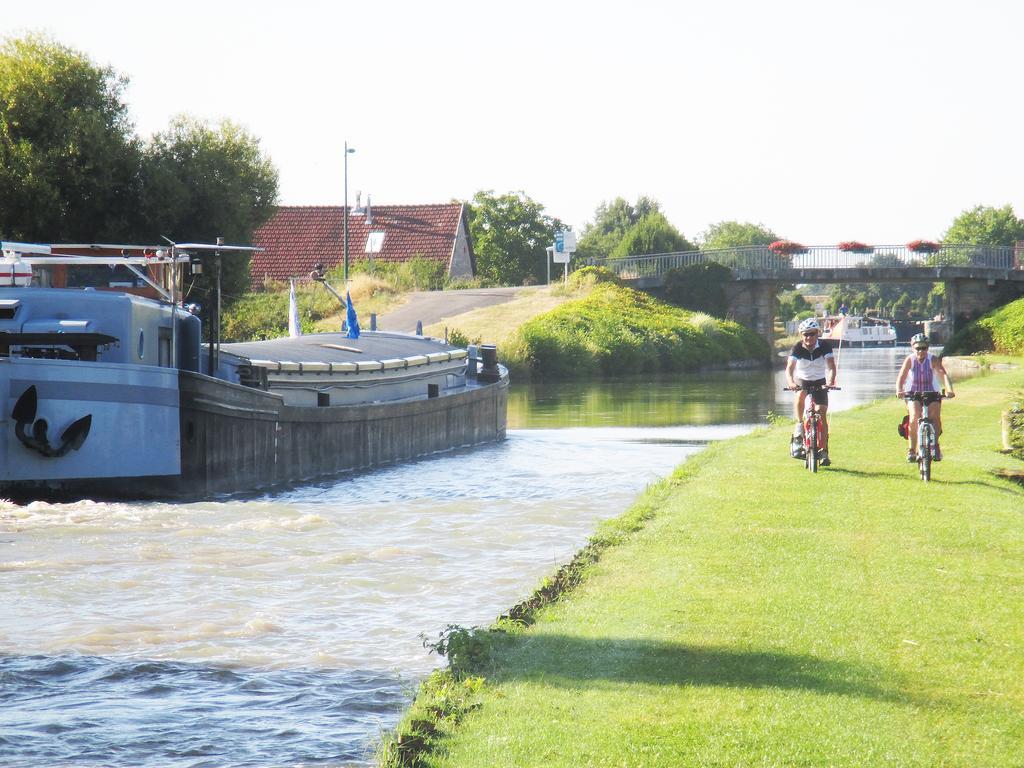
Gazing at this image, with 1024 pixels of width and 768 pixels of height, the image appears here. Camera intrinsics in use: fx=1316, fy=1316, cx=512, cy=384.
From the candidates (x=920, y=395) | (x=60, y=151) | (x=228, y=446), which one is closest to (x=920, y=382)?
(x=920, y=395)

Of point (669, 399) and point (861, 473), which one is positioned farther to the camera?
point (669, 399)

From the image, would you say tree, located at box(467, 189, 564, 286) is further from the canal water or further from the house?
the canal water

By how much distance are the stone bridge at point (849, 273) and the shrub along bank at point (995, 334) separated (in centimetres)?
377

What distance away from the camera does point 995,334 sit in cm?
5819

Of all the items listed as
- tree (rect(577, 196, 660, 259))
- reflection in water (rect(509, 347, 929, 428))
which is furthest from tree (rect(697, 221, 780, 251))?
reflection in water (rect(509, 347, 929, 428))

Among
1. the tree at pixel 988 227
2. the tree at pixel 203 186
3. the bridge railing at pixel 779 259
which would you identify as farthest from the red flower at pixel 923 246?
the tree at pixel 988 227

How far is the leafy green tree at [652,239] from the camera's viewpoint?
3565 inches

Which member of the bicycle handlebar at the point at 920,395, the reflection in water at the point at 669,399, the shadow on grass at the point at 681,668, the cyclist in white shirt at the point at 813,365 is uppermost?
the cyclist in white shirt at the point at 813,365

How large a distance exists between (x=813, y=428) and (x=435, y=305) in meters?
45.2

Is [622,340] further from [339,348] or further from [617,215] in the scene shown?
[617,215]

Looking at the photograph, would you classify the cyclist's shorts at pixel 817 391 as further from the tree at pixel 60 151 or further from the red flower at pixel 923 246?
the red flower at pixel 923 246

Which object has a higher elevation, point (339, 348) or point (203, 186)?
point (203, 186)

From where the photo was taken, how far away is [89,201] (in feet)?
125

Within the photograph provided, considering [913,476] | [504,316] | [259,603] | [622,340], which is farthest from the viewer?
[504,316]
